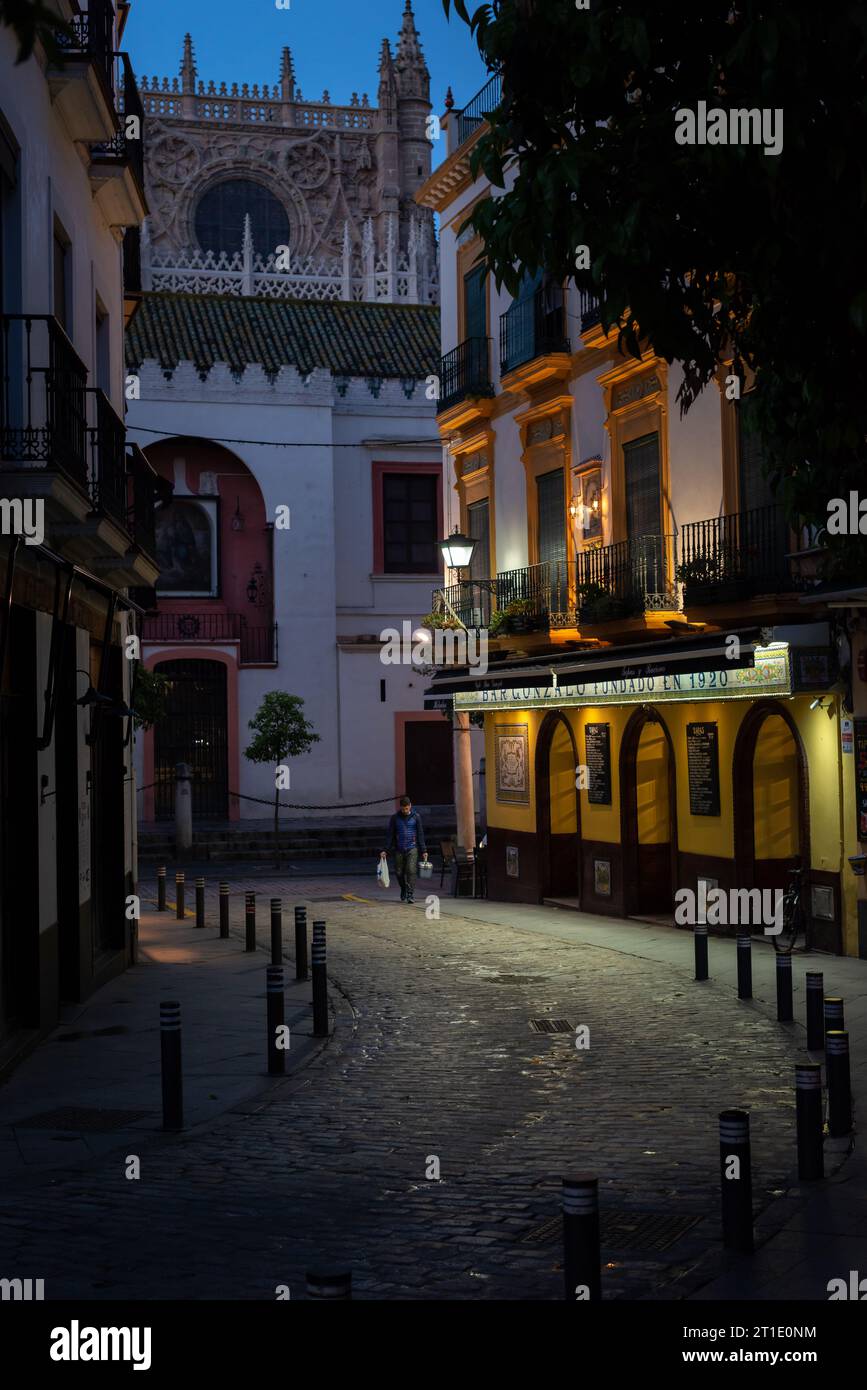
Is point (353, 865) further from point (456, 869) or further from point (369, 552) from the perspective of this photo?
point (369, 552)

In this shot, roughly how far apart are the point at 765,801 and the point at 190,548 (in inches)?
920

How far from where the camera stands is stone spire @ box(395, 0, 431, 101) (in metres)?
71.1

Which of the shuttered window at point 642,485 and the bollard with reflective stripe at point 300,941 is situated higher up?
the shuttered window at point 642,485

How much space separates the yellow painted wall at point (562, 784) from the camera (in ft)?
82.2

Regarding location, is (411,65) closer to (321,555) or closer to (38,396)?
(321,555)

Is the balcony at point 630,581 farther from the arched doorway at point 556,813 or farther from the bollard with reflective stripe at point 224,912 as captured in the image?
the bollard with reflective stripe at point 224,912

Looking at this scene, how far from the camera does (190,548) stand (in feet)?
131

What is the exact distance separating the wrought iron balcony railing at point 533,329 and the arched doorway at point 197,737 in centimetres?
1525

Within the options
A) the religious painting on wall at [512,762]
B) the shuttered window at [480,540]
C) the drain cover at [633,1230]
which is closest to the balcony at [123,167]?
the shuttered window at [480,540]

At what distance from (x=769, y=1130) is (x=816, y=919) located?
8619 mm

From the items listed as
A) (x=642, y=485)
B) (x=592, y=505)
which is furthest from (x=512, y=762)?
(x=642, y=485)

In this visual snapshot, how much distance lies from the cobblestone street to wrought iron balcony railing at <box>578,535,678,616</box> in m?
6.54

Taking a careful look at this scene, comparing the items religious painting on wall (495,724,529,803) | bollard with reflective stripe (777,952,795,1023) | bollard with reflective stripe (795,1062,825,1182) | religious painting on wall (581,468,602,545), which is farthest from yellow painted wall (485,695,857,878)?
bollard with reflective stripe (795,1062,825,1182)
